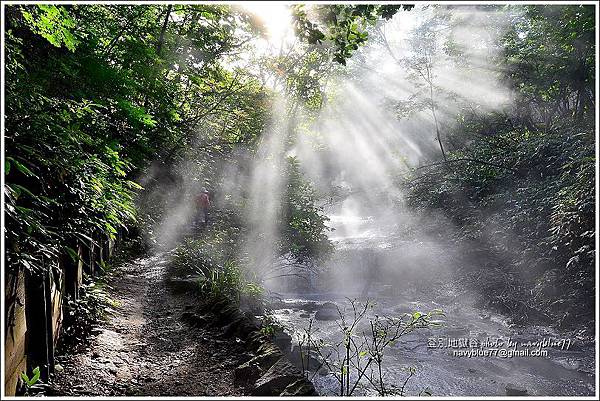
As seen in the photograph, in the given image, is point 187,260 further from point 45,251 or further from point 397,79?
point 397,79

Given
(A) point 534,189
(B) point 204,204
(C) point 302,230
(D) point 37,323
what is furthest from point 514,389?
(B) point 204,204

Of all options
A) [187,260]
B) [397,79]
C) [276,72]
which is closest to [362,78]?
[397,79]

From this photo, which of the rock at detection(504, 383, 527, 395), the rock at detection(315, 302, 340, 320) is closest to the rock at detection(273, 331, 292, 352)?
the rock at detection(504, 383, 527, 395)

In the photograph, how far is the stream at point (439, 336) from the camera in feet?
22.7

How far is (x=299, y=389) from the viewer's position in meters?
3.46

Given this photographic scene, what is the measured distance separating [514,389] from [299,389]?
5.21 m

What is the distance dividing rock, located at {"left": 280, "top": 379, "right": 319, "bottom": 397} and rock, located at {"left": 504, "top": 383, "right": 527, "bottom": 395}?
497 centimetres

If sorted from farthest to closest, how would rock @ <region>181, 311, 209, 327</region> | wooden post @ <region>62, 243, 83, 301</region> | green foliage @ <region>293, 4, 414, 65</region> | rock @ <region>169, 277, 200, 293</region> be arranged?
1. rock @ <region>169, 277, 200, 293</region>
2. rock @ <region>181, 311, 209, 327</region>
3. wooden post @ <region>62, 243, 83, 301</region>
4. green foliage @ <region>293, 4, 414, 65</region>

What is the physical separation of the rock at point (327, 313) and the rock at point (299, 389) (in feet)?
23.8

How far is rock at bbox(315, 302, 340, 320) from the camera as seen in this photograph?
10.7 m

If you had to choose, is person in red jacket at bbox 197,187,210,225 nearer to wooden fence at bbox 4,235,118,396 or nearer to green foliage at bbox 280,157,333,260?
green foliage at bbox 280,157,333,260

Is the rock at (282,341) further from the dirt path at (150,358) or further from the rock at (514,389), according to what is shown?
the rock at (514,389)

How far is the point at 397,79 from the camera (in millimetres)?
37188

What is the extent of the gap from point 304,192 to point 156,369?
10482mm
